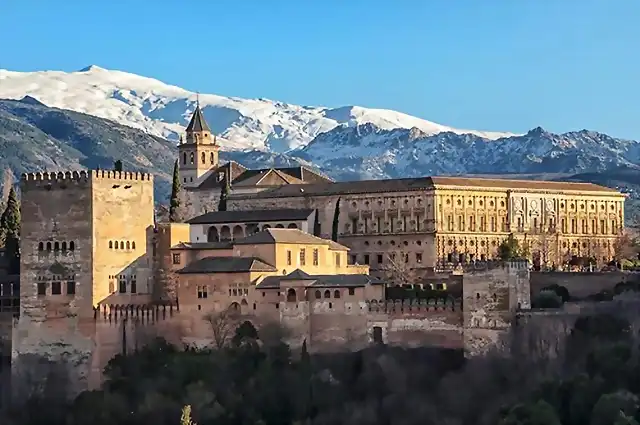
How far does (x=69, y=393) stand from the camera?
68875mm

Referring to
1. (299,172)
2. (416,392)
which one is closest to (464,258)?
(299,172)

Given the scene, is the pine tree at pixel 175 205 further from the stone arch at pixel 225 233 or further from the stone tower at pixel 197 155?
the stone arch at pixel 225 233

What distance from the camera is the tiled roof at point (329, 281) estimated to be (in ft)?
217

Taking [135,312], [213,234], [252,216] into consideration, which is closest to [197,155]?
[252,216]

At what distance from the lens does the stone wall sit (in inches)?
2699

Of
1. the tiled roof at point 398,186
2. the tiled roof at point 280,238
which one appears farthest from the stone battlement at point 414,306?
the tiled roof at point 398,186

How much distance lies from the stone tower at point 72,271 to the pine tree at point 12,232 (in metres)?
10.00

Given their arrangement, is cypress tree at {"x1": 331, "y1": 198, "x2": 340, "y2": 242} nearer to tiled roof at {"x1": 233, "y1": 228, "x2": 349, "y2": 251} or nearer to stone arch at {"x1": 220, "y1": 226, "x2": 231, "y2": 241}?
stone arch at {"x1": 220, "y1": 226, "x2": 231, "y2": 241}

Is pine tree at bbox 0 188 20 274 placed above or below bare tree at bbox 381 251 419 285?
above

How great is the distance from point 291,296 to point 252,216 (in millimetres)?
19169

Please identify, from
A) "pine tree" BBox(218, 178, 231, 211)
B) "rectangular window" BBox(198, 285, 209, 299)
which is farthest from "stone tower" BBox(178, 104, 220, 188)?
"rectangular window" BBox(198, 285, 209, 299)

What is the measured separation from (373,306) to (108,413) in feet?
39.7

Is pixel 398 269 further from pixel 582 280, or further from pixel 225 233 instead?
pixel 582 280

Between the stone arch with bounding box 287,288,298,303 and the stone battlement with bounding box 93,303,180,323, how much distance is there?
18.6ft
